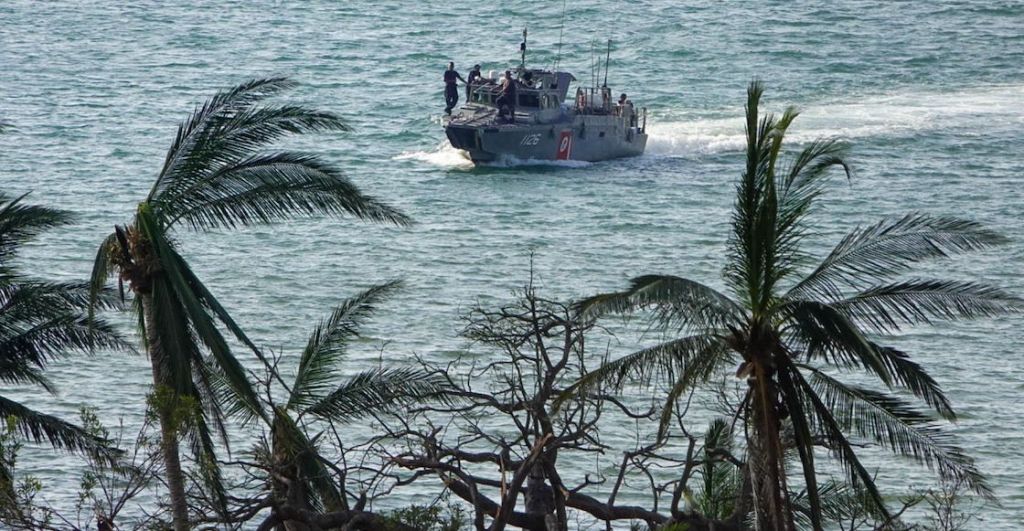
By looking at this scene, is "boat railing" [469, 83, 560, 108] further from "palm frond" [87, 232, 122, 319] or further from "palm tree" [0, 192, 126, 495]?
"palm frond" [87, 232, 122, 319]

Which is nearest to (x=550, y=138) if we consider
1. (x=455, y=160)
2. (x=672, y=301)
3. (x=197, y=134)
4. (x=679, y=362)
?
(x=455, y=160)

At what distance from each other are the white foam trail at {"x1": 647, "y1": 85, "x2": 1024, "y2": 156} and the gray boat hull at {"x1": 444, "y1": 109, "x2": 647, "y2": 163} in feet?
9.24

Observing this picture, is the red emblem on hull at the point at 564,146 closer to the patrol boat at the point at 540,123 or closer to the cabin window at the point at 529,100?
the patrol boat at the point at 540,123

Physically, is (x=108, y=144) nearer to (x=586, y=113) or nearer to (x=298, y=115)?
(x=586, y=113)

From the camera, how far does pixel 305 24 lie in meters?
80.5

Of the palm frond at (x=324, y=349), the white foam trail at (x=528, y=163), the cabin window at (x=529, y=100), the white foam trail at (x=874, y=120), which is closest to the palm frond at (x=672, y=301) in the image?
the palm frond at (x=324, y=349)

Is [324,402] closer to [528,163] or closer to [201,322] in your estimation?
[201,322]

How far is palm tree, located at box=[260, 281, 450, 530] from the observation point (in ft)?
56.7

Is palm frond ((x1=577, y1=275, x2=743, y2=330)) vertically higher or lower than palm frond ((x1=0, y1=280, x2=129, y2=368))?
higher

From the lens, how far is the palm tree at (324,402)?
17.3 metres

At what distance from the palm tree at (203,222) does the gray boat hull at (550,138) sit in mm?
31875

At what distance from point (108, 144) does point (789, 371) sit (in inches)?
1731

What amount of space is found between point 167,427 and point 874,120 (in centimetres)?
4577

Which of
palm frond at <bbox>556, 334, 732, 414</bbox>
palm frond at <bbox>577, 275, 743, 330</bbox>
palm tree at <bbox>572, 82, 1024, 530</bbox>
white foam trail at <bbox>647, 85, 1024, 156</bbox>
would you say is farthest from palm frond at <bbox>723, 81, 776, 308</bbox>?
white foam trail at <bbox>647, 85, 1024, 156</bbox>
